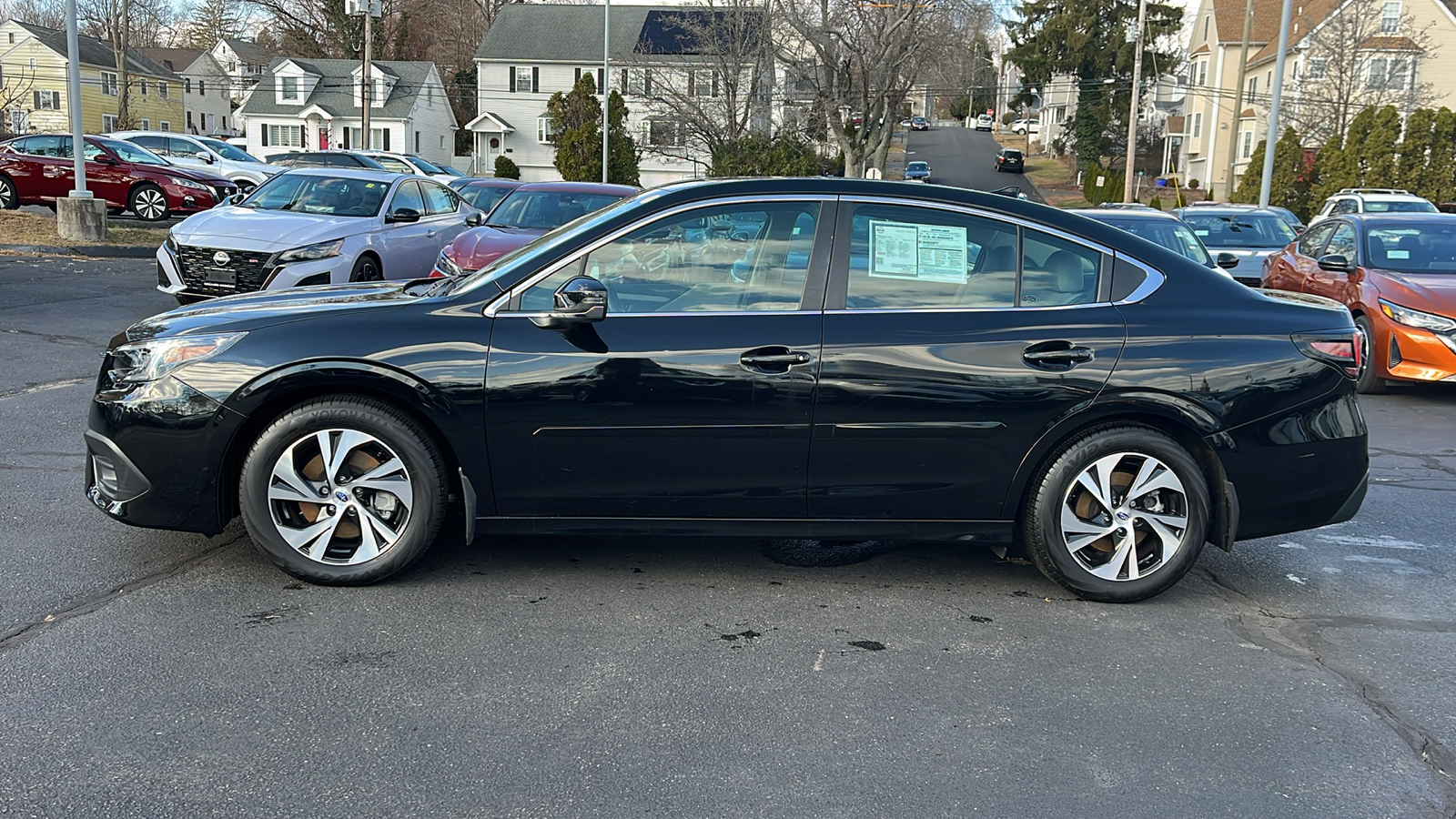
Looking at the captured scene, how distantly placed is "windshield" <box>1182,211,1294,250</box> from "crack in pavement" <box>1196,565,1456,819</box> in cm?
Answer: 1281

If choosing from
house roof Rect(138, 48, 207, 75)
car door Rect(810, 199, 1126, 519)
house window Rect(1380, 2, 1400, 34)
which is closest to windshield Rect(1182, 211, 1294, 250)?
car door Rect(810, 199, 1126, 519)

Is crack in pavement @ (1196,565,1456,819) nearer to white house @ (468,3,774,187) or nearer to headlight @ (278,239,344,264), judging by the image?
headlight @ (278,239,344,264)

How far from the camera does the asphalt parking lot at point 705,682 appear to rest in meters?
3.22

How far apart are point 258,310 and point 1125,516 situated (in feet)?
12.0

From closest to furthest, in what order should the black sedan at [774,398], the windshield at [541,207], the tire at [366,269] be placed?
the black sedan at [774,398] < the tire at [366,269] < the windshield at [541,207]

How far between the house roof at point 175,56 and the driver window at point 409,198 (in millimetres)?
89103

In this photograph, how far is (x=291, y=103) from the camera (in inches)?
2714

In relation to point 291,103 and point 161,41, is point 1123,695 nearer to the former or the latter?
point 291,103

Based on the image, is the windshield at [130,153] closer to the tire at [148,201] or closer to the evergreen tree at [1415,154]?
the tire at [148,201]

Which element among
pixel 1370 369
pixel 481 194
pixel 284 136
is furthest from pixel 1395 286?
pixel 284 136

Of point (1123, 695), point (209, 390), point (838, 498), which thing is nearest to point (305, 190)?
point (209, 390)

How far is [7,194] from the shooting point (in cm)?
2228

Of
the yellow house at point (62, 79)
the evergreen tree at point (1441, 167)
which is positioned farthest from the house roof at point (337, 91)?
the evergreen tree at point (1441, 167)

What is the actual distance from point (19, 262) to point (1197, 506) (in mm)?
16795
